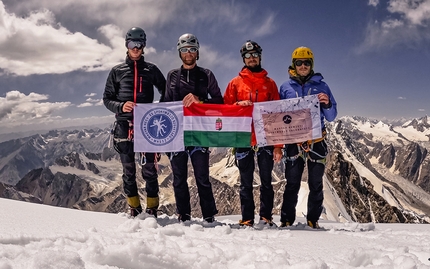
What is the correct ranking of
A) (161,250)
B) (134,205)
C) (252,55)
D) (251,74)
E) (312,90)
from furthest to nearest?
(134,205) < (312,90) < (251,74) < (252,55) < (161,250)

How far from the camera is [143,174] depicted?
31.9 ft

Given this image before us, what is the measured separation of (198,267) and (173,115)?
5.48m

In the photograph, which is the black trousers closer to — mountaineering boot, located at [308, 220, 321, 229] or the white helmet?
the white helmet

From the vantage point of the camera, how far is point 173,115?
9.70m

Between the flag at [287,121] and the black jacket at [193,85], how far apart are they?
1342 millimetres

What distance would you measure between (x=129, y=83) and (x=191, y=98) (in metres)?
1.82

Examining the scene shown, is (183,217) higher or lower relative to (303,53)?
lower

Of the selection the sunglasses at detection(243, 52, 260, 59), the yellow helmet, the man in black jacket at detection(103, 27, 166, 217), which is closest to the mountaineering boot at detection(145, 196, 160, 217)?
the man in black jacket at detection(103, 27, 166, 217)

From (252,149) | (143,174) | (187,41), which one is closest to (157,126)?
(143,174)

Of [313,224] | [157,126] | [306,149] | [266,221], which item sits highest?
[157,126]

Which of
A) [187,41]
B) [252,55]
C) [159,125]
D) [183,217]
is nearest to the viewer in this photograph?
[187,41]

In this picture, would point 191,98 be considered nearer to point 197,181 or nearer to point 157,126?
point 157,126

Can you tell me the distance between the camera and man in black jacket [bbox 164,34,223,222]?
29.1 ft

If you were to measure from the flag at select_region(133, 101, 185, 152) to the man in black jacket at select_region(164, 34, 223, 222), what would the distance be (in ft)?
1.32
